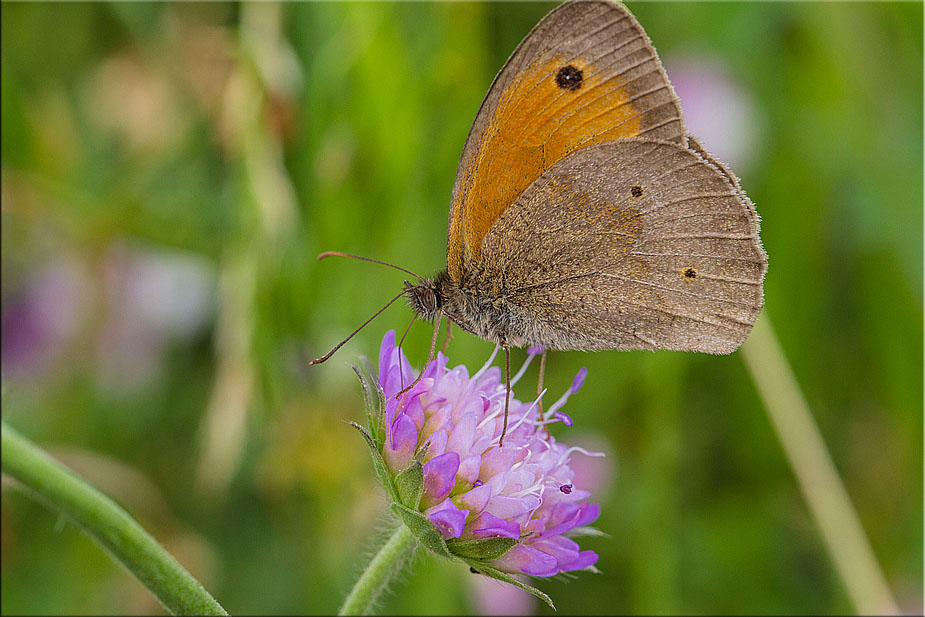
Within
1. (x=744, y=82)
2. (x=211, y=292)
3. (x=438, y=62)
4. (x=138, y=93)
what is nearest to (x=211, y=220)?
(x=211, y=292)

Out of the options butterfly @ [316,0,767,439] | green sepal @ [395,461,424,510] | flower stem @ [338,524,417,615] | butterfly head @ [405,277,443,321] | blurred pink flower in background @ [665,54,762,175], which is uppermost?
blurred pink flower in background @ [665,54,762,175]

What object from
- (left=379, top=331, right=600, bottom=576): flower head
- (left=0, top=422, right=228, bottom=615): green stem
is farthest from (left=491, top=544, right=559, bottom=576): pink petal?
(left=0, top=422, right=228, bottom=615): green stem

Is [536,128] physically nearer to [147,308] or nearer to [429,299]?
Result: [429,299]

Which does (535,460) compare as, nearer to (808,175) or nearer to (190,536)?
(190,536)

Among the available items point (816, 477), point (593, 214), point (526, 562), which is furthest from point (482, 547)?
point (816, 477)

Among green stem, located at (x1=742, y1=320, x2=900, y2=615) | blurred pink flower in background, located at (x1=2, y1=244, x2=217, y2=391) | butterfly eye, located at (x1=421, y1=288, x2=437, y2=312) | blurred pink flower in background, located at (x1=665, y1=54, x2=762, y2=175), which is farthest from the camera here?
blurred pink flower in background, located at (x1=665, y1=54, x2=762, y2=175)

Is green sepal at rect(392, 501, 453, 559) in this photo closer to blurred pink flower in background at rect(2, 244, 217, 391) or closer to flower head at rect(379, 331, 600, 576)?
flower head at rect(379, 331, 600, 576)
